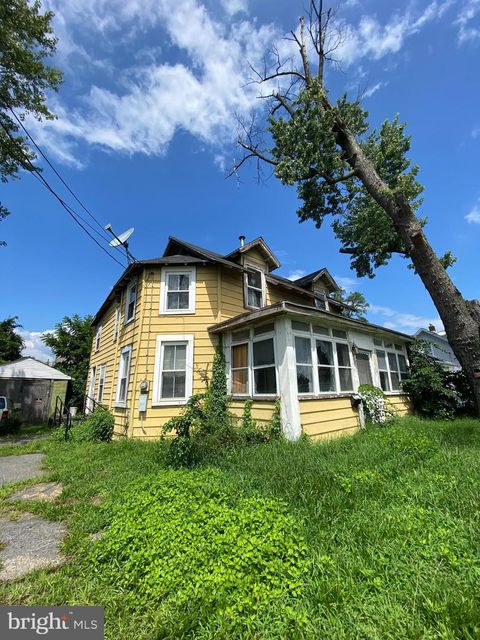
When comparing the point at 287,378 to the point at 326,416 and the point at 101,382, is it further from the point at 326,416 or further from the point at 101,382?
the point at 101,382

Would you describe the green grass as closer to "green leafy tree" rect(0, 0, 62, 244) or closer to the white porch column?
the white porch column

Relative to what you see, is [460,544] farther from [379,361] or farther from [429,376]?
[429,376]

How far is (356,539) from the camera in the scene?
2.90 meters

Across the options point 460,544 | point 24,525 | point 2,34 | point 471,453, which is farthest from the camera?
point 2,34

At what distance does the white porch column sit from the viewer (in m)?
6.73

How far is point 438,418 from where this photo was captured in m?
10.6

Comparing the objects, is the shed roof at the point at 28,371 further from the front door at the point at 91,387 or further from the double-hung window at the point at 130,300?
the double-hung window at the point at 130,300

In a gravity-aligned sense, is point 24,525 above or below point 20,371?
below

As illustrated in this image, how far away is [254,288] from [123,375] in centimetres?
585

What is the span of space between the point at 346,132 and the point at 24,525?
39.5 ft

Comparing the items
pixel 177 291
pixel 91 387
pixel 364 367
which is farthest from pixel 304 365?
pixel 91 387

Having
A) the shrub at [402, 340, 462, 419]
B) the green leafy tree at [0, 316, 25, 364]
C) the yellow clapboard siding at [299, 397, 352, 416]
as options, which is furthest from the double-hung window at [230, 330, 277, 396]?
the green leafy tree at [0, 316, 25, 364]

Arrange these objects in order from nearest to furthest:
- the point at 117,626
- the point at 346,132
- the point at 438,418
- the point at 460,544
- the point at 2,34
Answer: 1. the point at 117,626
2. the point at 460,544
3. the point at 2,34
4. the point at 346,132
5. the point at 438,418

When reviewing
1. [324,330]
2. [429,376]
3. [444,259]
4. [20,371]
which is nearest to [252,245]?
[324,330]
